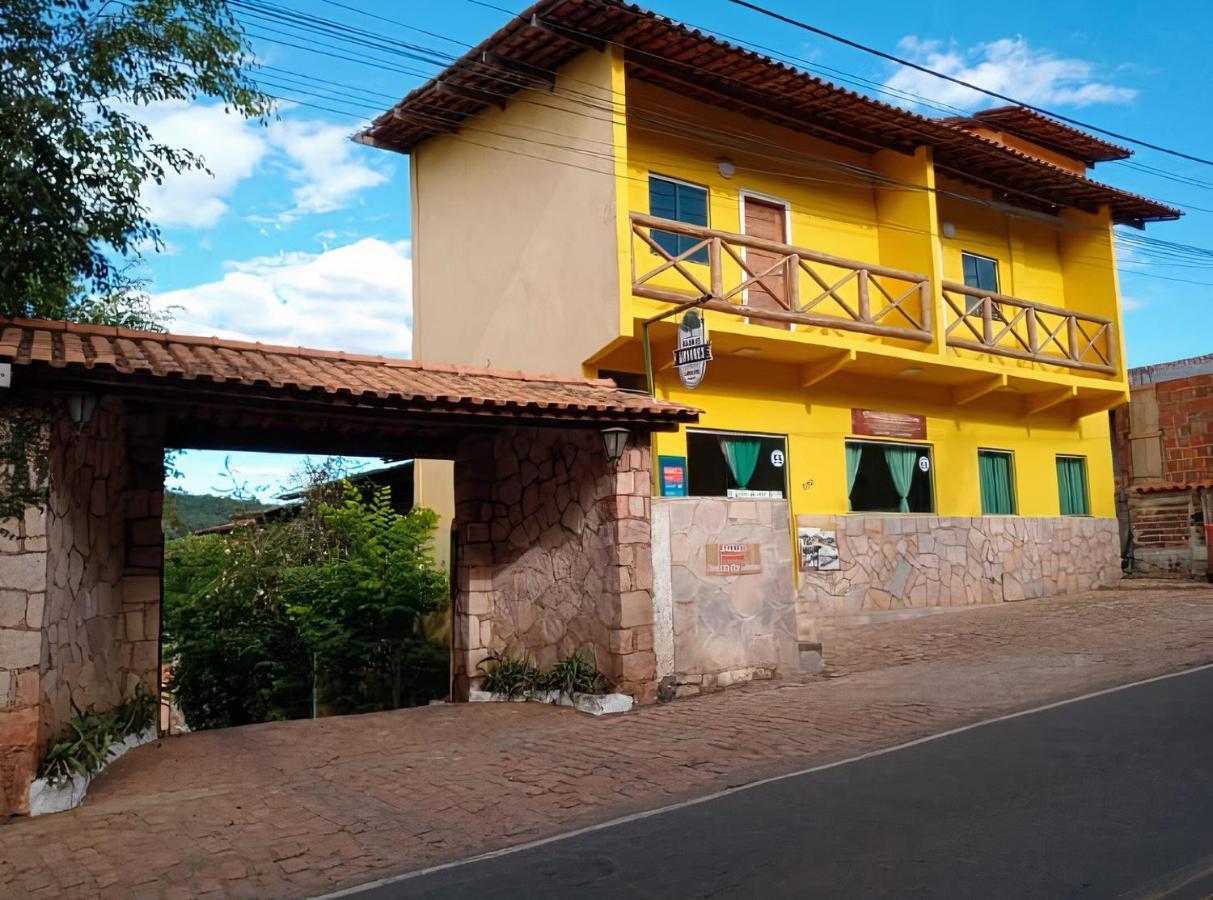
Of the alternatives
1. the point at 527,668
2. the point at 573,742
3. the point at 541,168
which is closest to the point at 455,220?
the point at 541,168

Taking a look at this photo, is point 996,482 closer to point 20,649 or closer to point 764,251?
point 764,251

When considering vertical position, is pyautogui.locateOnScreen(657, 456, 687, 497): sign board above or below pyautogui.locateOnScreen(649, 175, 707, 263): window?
below

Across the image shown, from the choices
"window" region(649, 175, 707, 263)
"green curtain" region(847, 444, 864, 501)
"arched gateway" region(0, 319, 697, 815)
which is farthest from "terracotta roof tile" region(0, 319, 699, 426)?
"green curtain" region(847, 444, 864, 501)

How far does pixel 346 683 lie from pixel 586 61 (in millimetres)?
9098

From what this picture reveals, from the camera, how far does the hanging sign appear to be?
1224cm

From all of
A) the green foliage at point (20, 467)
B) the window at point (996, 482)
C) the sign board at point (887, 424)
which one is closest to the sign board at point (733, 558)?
the sign board at point (887, 424)

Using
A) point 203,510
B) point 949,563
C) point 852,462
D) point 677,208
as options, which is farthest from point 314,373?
point 203,510

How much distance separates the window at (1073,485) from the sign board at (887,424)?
461cm

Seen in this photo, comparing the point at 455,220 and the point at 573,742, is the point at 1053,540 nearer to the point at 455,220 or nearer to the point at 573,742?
the point at 455,220

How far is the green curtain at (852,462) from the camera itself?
655 inches

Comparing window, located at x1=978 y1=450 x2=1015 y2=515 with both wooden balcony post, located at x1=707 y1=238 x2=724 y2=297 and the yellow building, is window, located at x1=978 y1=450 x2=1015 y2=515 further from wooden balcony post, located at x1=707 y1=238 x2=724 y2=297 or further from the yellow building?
wooden balcony post, located at x1=707 y1=238 x2=724 y2=297

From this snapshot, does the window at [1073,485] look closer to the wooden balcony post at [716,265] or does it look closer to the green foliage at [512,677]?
the wooden balcony post at [716,265]

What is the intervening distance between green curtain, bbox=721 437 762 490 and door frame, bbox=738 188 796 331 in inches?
72.1

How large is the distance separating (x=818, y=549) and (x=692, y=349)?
4.70 meters
